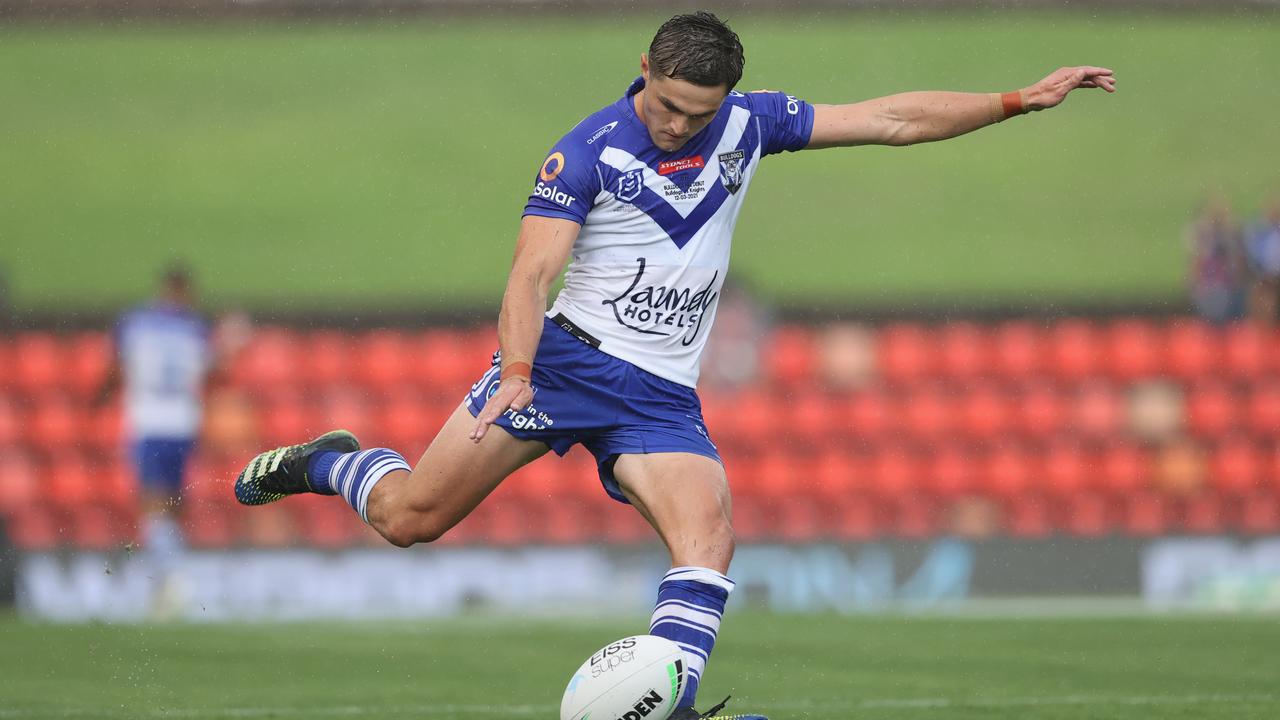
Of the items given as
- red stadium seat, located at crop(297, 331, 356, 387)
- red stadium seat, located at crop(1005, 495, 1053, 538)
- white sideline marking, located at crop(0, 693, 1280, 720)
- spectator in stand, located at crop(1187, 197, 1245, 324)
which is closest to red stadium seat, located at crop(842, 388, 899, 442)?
red stadium seat, located at crop(1005, 495, 1053, 538)

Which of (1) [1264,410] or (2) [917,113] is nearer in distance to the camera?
A: (2) [917,113]

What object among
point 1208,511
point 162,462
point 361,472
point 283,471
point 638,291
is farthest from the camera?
point 1208,511

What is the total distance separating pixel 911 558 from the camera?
43.0 feet

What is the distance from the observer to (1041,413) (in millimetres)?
15070

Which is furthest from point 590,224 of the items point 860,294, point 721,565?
point 860,294

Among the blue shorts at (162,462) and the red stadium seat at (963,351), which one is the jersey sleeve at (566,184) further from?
the red stadium seat at (963,351)

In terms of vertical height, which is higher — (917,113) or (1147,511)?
(917,113)

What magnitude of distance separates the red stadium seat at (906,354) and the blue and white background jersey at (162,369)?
21.4 ft

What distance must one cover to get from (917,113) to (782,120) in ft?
1.54

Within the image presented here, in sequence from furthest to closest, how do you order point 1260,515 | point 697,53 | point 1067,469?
point 1067,469
point 1260,515
point 697,53

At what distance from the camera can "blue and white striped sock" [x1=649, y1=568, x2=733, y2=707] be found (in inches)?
199

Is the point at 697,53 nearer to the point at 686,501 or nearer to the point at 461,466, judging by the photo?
the point at 686,501

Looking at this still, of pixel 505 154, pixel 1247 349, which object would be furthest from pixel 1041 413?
pixel 505 154

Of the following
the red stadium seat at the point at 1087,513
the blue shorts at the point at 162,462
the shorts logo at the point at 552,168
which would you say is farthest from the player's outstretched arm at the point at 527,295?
the red stadium seat at the point at 1087,513
